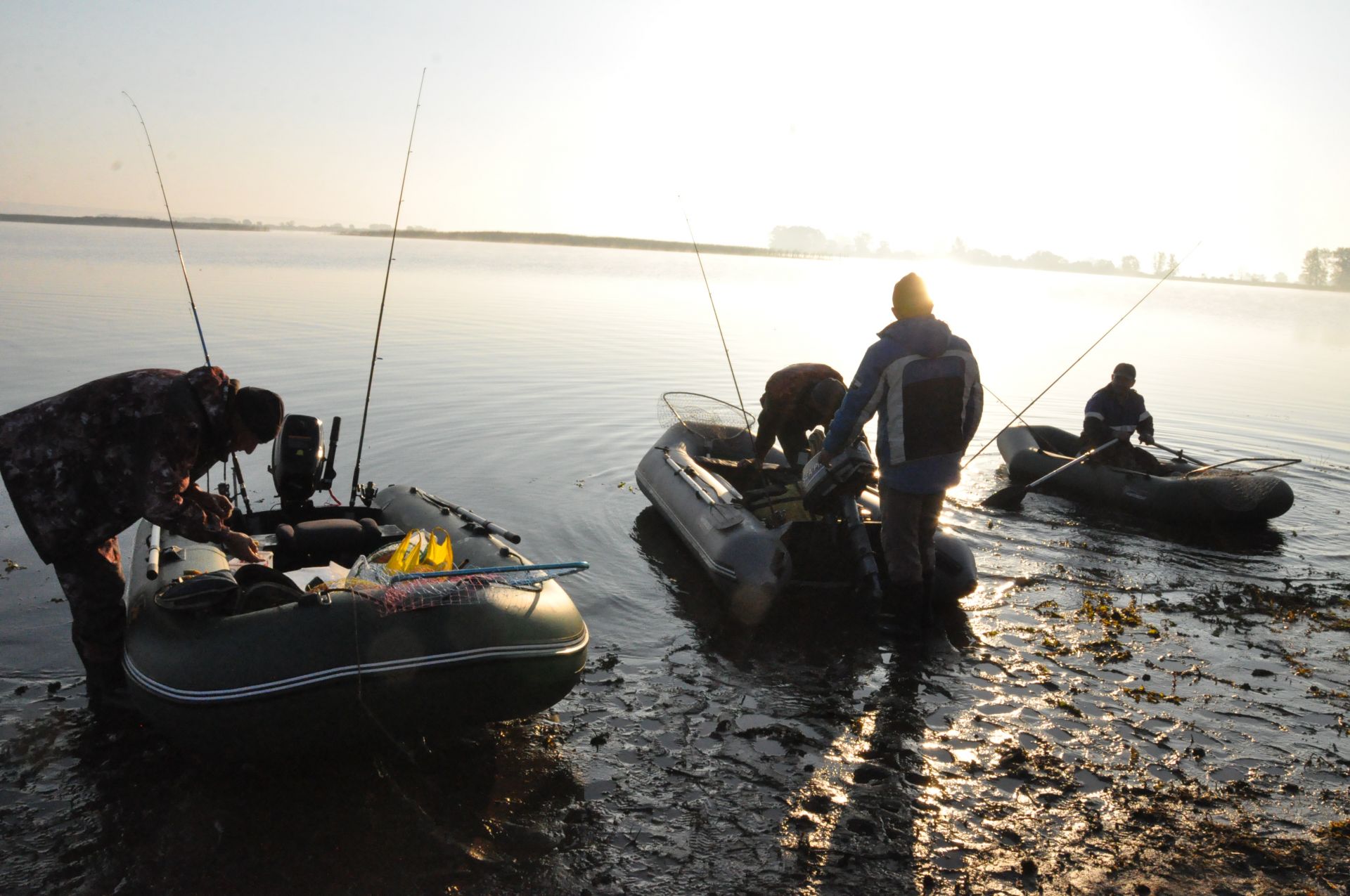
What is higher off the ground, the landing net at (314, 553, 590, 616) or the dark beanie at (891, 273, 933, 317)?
the dark beanie at (891, 273, 933, 317)

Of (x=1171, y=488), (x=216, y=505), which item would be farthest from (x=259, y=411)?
(x=1171, y=488)

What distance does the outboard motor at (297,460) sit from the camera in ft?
17.8

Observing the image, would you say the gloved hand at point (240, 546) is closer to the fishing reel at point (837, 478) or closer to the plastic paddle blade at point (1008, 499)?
the fishing reel at point (837, 478)

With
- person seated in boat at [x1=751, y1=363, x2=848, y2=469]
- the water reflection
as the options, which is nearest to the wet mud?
the water reflection

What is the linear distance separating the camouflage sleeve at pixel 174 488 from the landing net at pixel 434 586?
579 mm

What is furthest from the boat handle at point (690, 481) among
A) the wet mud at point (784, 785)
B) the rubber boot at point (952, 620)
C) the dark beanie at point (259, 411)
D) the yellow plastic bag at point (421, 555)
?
the dark beanie at point (259, 411)

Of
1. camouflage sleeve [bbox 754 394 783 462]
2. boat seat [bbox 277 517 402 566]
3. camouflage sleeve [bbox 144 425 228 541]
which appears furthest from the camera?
camouflage sleeve [bbox 754 394 783 462]

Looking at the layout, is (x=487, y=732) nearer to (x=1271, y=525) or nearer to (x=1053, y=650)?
(x=1053, y=650)

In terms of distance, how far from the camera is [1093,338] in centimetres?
2870

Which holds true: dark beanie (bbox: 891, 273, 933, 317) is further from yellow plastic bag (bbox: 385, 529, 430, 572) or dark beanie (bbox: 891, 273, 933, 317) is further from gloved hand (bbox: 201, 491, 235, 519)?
gloved hand (bbox: 201, 491, 235, 519)

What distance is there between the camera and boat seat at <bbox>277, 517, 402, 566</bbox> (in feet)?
15.7

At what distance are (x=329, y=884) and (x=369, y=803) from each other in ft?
1.57

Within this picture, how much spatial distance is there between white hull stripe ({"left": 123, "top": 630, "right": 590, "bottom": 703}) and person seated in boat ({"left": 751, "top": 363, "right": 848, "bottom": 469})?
353 cm

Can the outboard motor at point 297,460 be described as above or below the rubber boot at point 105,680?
above
